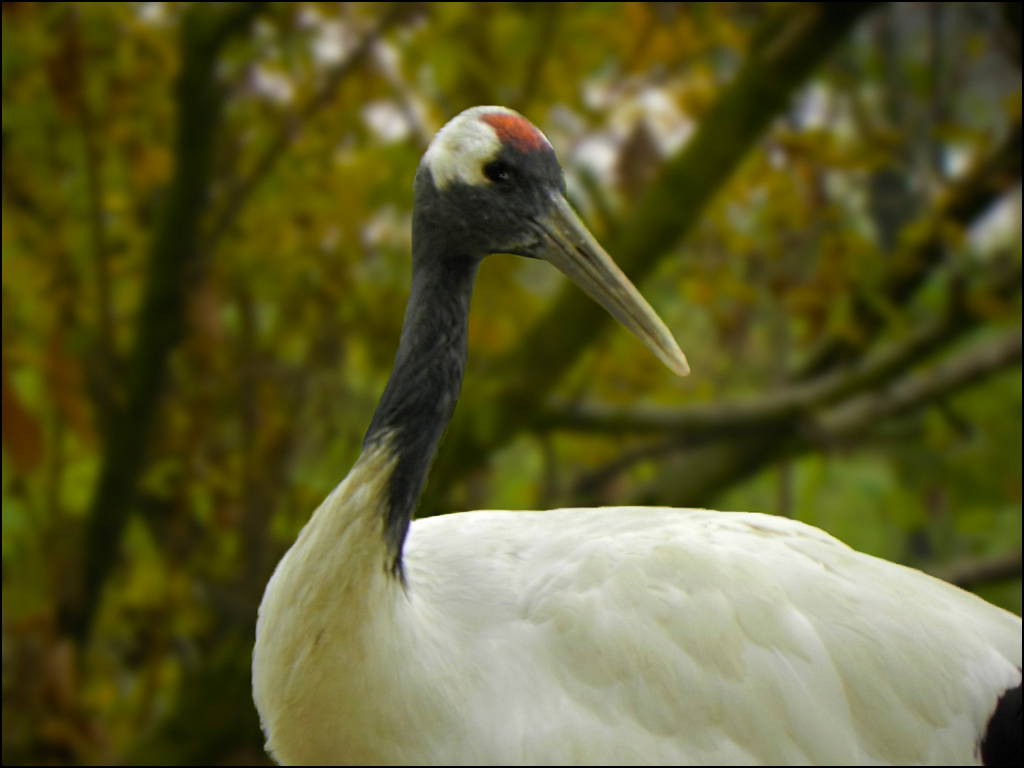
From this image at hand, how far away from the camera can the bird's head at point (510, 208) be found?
179 cm

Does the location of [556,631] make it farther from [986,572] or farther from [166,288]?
[986,572]

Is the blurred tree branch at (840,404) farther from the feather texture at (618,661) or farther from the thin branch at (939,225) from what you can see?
the feather texture at (618,661)

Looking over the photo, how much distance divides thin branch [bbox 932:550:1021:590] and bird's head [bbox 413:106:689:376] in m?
2.11

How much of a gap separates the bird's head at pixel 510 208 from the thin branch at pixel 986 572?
211 cm

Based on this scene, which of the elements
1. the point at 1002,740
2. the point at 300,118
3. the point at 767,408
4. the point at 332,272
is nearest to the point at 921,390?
the point at 767,408

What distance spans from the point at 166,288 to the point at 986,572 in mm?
2743

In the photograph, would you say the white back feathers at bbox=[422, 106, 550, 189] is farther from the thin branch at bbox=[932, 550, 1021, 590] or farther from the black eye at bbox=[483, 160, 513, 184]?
the thin branch at bbox=[932, 550, 1021, 590]

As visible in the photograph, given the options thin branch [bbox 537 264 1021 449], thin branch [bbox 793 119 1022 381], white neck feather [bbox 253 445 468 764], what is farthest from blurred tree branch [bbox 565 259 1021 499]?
white neck feather [bbox 253 445 468 764]

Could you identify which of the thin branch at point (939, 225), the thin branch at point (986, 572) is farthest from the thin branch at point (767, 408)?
the thin branch at point (986, 572)

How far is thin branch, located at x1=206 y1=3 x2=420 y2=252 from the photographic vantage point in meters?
3.09

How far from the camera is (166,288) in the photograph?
3043mm

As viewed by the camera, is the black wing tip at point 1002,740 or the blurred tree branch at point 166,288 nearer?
the black wing tip at point 1002,740

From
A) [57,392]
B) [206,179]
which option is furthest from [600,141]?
[57,392]

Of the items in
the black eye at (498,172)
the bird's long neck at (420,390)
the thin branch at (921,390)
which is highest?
the black eye at (498,172)
